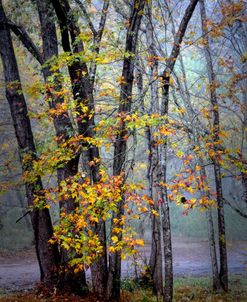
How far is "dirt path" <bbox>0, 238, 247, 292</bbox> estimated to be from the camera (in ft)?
50.1

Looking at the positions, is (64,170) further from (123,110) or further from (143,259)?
(143,259)

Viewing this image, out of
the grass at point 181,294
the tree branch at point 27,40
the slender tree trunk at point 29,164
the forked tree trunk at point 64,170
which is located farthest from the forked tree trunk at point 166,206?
the tree branch at point 27,40

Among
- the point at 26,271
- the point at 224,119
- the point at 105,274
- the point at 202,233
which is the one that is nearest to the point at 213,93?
the point at 105,274

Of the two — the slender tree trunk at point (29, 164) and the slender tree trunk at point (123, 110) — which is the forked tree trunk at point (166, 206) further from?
the slender tree trunk at point (29, 164)

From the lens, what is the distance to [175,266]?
20.5 meters

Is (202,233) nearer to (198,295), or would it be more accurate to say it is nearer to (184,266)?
(184,266)

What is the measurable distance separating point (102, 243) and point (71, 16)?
5355 mm

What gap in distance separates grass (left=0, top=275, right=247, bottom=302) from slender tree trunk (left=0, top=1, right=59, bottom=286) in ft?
2.51

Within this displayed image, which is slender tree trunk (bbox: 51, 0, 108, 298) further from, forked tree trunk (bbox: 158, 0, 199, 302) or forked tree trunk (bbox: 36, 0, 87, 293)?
forked tree trunk (bbox: 158, 0, 199, 302)

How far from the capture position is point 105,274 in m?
9.17

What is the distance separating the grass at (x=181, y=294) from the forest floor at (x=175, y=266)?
0.11m

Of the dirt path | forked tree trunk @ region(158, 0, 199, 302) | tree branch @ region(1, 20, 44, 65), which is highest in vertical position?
tree branch @ region(1, 20, 44, 65)

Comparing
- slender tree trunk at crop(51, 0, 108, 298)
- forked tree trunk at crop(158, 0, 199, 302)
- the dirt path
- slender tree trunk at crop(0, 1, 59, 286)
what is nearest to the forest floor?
the dirt path

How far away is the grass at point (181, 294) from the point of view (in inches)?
366
